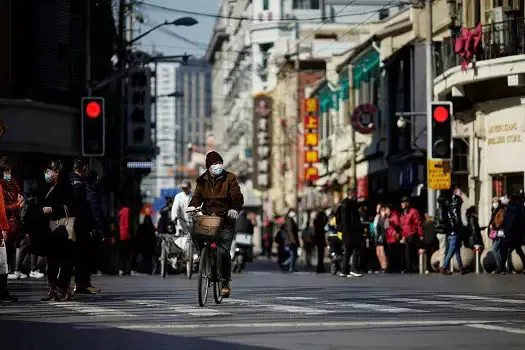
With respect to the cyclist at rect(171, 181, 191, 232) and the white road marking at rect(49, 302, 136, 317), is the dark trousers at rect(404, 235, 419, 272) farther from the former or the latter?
the white road marking at rect(49, 302, 136, 317)

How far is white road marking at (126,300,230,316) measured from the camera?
1847 centimetres

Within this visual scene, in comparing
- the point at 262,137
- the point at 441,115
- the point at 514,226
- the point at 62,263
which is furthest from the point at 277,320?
the point at 262,137

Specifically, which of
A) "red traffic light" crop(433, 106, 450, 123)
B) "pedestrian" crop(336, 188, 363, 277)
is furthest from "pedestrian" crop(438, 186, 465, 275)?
"red traffic light" crop(433, 106, 450, 123)

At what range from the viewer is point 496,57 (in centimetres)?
4306

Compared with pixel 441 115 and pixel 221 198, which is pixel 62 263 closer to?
pixel 221 198

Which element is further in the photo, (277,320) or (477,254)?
(477,254)

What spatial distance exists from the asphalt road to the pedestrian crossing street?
0.04 ft

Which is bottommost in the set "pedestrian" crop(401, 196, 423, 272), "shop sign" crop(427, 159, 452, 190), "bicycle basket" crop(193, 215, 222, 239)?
"bicycle basket" crop(193, 215, 222, 239)

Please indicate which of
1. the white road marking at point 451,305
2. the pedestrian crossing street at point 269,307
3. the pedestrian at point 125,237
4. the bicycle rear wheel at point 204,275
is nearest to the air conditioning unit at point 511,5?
the pedestrian at point 125,237

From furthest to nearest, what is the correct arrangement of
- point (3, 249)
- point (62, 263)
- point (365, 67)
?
1. point (365, 67)
2. point (62, 263)
3. point (3, 249)

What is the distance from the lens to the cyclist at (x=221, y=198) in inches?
802

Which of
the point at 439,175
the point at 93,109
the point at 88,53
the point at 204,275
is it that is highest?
the point at 88,53

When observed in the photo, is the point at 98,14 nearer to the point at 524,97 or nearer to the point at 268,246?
the point at 524,97

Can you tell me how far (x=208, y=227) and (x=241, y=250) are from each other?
→ 24.4m
